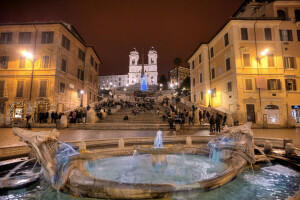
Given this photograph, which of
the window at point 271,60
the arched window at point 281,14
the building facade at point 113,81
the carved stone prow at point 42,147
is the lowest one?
the carved stone prow at point 42,147

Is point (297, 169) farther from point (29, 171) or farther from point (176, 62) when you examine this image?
point (176, 62)

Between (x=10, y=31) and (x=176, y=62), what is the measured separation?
41.4m

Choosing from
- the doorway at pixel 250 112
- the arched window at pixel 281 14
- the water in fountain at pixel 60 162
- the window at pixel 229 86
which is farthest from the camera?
the arched window at pixel 281 14

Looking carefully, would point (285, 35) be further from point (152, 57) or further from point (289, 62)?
point (152, 57)

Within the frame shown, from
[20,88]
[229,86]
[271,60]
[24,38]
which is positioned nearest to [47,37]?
[24,38]

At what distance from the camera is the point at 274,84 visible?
20344mm

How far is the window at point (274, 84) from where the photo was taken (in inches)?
798

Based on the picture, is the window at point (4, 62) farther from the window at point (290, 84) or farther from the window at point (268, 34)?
the window at point (290, 84)

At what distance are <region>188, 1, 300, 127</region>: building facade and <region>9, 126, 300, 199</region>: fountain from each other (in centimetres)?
1511

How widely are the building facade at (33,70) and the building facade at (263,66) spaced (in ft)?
68.8

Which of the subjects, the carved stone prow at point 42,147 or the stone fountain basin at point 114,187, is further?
the carved stone prow at point 42,147

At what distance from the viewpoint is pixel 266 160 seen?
5574 millimetres

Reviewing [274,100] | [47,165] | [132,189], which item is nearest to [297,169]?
[132,189]

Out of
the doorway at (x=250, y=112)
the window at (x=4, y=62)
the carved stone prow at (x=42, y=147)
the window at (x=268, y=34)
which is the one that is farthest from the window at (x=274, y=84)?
the window at (x=4, y=62)
